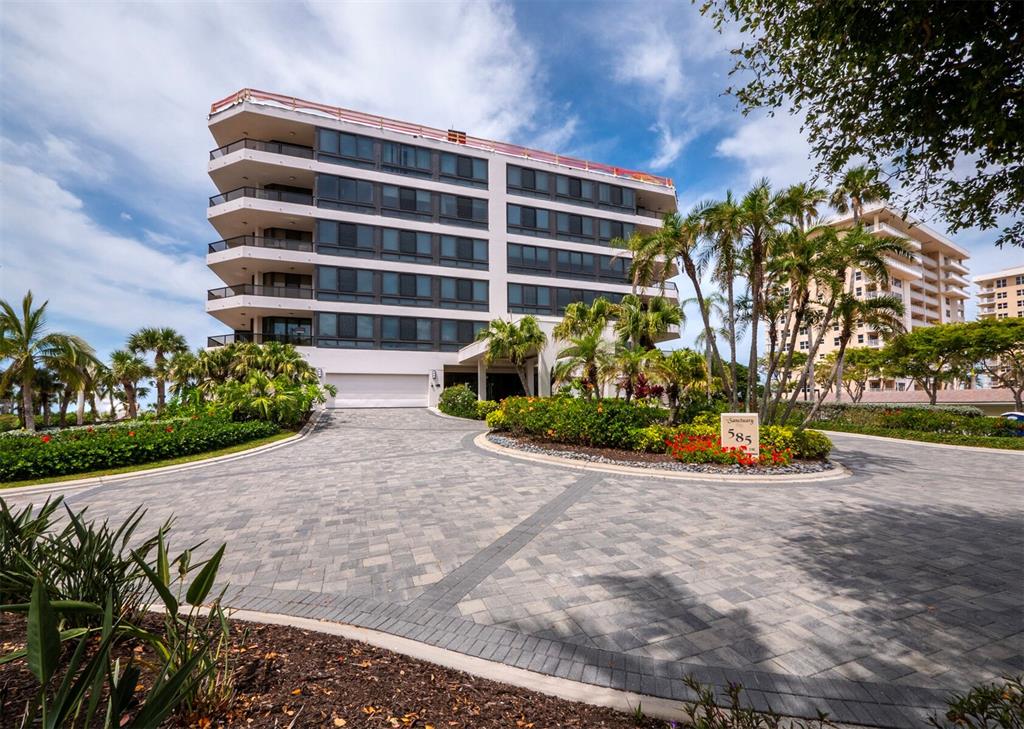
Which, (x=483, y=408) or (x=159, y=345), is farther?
(x=159, y=345)

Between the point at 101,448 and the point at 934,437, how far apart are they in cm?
2866

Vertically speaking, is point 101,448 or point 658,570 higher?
point 101,448

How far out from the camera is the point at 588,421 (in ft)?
45.1

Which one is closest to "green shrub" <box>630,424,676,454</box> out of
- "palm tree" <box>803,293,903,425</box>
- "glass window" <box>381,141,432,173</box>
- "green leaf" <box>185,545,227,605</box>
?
"palm tree" <box>803,293,903,425</box>

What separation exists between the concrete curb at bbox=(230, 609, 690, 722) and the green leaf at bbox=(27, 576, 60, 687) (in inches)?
82.6

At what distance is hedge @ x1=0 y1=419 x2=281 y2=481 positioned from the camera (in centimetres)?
1072

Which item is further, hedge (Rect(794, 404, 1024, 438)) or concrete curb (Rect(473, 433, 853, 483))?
hedge (Rect(794, 404, 1024, 438))

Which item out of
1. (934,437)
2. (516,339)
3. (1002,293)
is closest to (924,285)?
(1002,293)

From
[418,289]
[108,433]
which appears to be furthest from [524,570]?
[418,289]

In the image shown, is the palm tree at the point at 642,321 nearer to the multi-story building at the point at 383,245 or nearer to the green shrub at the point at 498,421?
the multi-story building at the point at 383,245

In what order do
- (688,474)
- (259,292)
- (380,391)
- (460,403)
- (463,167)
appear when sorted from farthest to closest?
(463,167) → (380,391) → (259,292) → (460,403) → (688,474)

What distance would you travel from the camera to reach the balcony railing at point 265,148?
97.9 feet

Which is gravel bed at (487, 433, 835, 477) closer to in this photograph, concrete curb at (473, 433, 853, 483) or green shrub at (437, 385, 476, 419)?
concrete curb at (473, 433, 853, 483)

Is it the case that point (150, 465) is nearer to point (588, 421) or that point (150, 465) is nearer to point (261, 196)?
point (588, 421)
